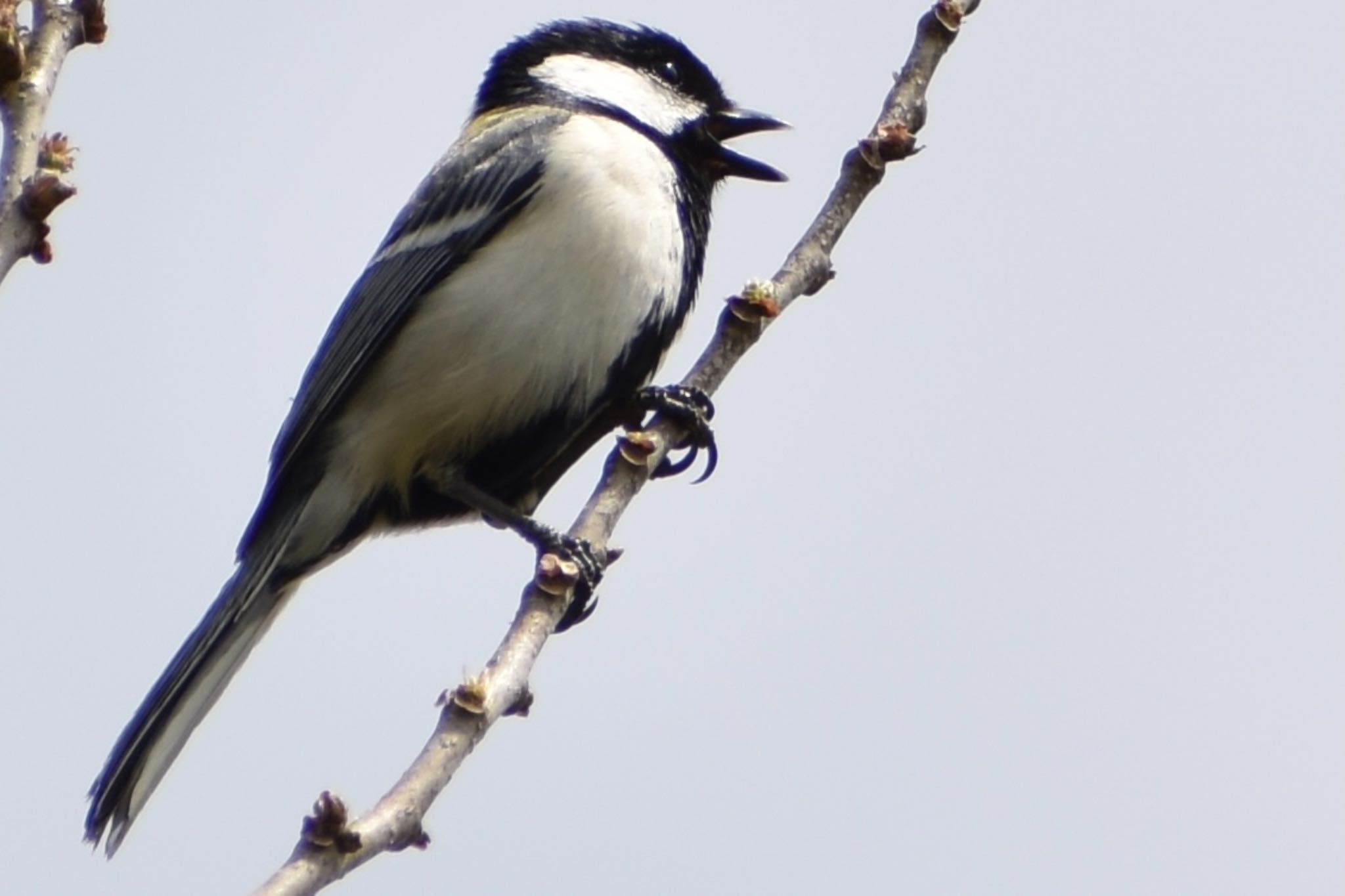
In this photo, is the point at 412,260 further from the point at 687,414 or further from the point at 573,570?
the point at 573,570

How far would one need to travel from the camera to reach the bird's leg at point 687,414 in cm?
378

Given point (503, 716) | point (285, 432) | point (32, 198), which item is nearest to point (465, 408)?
point (285, 432)

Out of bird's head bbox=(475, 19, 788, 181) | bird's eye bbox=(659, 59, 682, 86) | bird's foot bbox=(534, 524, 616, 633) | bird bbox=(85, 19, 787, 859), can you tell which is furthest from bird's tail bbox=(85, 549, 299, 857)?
bird's eye bbox=(659, 59, 682, 86)

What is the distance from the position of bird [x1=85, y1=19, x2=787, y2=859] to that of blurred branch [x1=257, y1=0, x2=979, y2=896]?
62 centimetres

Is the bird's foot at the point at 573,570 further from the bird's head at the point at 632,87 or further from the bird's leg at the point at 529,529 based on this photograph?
the bird's head at the point at 632,87

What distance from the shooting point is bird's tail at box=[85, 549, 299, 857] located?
3.56m

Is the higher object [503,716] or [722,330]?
[722,330]

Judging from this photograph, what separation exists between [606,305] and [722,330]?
859mm

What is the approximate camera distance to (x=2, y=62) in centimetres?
223

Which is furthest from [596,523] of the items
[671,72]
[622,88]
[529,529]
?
[671,72]

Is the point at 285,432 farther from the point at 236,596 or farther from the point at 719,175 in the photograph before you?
the point at 719,175

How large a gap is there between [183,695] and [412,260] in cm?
130

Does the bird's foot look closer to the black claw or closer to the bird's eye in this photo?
the black claw

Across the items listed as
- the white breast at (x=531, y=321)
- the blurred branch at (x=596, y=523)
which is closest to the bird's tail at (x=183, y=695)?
the white breast at (x=531, y=321)
